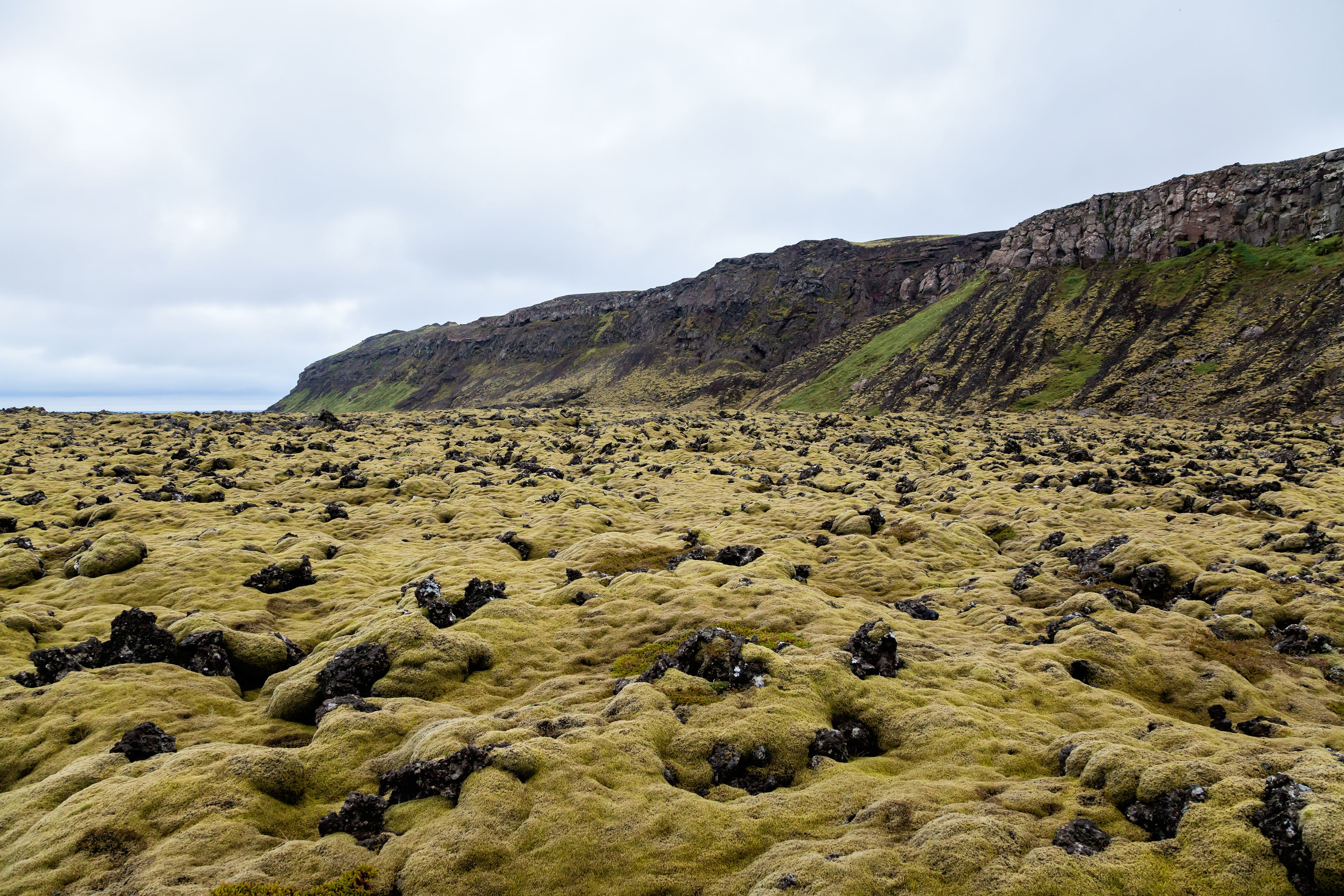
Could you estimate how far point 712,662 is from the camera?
1327 centimetres

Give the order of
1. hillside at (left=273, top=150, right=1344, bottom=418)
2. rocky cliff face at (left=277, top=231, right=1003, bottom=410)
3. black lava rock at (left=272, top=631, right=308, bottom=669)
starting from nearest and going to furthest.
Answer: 1. black lava rock at (left=272, top=631, right=308, bottom=669)
2. hillside at (left=273, top=150, right=1344, bottom=418)
3. rocky cliff face at (left=277, top=231, right=1003, bottom=410)

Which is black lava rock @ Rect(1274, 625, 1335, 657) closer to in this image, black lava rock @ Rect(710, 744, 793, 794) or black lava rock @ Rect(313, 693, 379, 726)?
black lava rock @ Rect(710, 744, 793, 794)

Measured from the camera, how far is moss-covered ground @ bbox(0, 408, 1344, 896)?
311 inches

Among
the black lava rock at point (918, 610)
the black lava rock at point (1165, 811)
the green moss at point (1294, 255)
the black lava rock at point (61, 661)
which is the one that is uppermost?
the green moss at point (1294, 255)

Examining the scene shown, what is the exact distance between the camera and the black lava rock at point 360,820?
8.64 metres

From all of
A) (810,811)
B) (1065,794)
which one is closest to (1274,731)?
(1065,794)

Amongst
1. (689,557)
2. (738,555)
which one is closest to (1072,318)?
(738,555)

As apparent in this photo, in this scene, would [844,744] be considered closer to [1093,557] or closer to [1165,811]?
[1165,811]

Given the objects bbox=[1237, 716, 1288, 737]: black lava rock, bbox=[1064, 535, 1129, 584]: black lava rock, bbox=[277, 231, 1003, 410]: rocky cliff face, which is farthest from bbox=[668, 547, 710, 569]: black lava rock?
bbox=[277, 231, 1003, 410]: rocky cliff face

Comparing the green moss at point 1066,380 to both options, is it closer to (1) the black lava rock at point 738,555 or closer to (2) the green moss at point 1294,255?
(2) the green moss at point 1294,255

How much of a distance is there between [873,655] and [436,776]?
9.00 metres

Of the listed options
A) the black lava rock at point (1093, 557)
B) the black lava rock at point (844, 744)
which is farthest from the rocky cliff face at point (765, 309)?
the black lava rock at point (844, 744)

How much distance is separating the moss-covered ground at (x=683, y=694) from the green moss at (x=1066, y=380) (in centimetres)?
6913

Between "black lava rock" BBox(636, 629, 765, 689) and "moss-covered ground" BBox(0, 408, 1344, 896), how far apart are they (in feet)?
1.22
